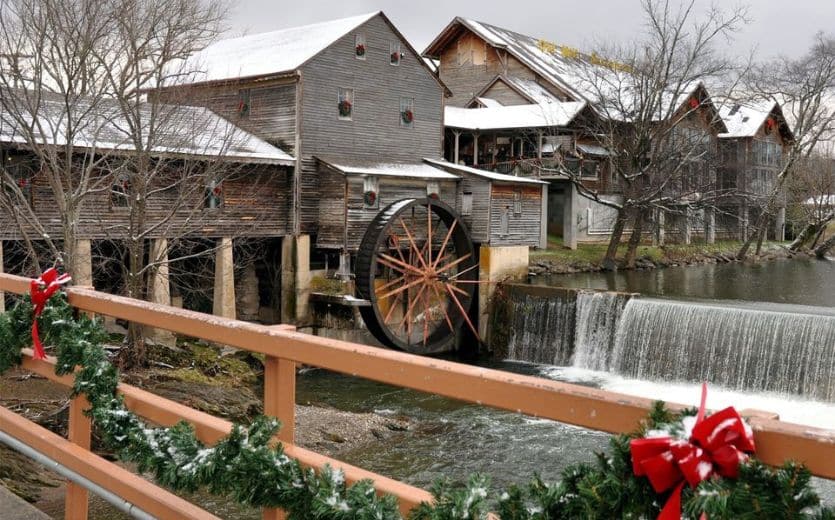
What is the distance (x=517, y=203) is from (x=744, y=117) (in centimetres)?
2440

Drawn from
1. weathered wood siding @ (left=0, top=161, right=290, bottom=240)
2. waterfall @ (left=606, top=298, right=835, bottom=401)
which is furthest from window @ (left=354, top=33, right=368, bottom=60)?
waterfall @ (left=606, top=298, right=835, bottom=401)

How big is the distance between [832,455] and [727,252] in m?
39.4

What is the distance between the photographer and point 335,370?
2619 mm

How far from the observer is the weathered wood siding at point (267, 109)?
930 inches

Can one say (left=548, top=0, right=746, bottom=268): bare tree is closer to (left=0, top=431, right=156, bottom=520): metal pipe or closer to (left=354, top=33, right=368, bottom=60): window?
(left=354, top=33, right=368, bottom=60): window

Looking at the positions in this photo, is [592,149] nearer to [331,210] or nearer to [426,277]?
[426,277]

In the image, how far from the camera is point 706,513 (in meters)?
1.69

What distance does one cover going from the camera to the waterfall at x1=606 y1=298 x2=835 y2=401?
17.2 m

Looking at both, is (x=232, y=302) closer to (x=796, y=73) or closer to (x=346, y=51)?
(x=346, y=51)

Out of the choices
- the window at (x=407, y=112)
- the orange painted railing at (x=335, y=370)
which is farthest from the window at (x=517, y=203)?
the orange painted railing at (x=335, y=370)

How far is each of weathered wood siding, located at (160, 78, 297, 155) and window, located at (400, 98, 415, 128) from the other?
4335 millimetres

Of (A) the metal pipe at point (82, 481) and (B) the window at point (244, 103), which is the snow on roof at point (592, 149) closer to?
(B) the window at point (244, 103)

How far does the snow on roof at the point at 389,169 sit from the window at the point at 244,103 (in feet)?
8.58

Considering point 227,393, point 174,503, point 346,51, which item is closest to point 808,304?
point 346,51
